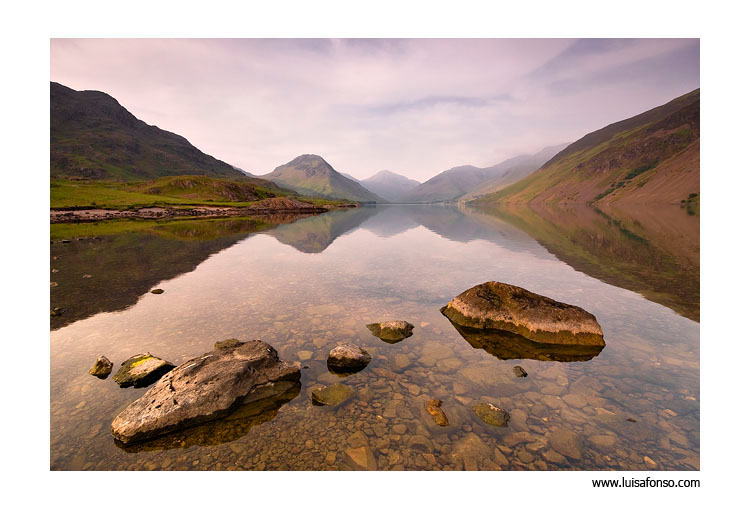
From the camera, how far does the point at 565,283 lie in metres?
22.1

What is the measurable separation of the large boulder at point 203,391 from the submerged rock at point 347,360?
1.34 meters

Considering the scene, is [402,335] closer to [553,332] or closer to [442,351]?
[442,351]

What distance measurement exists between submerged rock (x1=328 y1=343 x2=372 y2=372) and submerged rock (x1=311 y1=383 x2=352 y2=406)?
1.16 metres

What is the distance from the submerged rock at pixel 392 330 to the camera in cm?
1338

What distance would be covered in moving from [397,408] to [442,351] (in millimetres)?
4143

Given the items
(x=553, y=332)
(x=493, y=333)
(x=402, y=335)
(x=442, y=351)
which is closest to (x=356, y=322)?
(x=402, y=335)

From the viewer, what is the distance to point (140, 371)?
32.9ft

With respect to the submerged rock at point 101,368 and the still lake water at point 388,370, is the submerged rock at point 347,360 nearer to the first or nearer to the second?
the still lake water at point 388,370

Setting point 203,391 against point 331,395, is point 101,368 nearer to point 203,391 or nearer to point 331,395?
point 203,391

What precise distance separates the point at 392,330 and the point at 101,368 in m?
11.0
